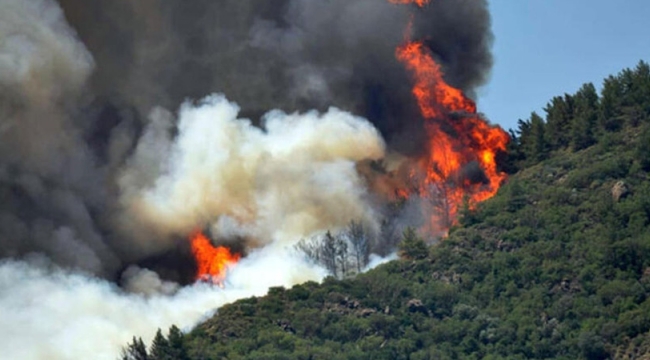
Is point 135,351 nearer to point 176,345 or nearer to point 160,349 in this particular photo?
point 160,349

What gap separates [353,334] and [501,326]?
13767 mm

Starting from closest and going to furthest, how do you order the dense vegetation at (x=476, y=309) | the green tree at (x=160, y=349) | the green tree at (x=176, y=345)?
the green tree at (x=160, y=349), the green tree at (x=176, y=345), the dense vegetation at (x=476, y=309)

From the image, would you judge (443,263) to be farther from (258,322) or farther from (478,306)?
(258,322)

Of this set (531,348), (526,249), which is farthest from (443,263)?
(531,348)

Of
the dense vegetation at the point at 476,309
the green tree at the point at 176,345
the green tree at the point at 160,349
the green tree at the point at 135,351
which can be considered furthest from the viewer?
the dense vegetation at the point at 476,309

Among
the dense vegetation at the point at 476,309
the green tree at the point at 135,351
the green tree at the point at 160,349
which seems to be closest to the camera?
the green tree at the point at 160,349

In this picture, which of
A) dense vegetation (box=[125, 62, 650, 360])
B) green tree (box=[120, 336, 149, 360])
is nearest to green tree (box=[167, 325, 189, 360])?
dense vegetation (box=[125, 62, 650, 360])

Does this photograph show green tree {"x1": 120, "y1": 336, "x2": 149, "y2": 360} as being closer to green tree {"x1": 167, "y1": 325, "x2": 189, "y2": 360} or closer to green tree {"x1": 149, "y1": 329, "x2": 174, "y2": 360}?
green tree {"x1": 149, "y1": 329, "x2": 174, "y2": 360}

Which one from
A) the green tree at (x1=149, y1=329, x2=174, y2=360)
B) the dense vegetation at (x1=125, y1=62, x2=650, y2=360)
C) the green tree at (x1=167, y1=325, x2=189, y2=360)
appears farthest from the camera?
the dense vegetation at (x1=125, y1=62, x2=650, y2=360)

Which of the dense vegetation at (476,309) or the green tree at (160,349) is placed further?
the dense vegetation at (476,309)

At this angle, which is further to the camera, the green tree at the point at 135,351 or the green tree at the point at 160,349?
the green tree at the point at 135,351

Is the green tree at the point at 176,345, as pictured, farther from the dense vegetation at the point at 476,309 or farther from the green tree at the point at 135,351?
the green tree at the point at 135,351

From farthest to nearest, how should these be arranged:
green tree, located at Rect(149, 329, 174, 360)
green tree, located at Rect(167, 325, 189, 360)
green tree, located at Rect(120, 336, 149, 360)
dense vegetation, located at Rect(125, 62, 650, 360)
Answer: dense vegetation, located at Rect(125, 62, 650, 360), green tree, located at Rect(120, 336, 149, 360), green tree, located at Rect(167, 325, 189, 360), green tree, located at Rect(149, 329, 174, 360)

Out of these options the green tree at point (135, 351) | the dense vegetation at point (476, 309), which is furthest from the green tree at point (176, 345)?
the green tree at point (135, 351)
